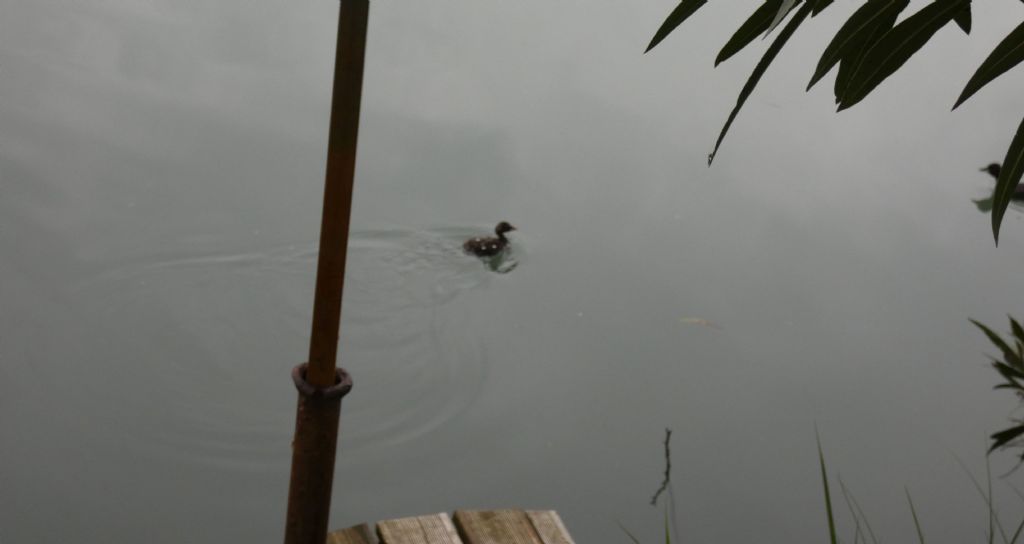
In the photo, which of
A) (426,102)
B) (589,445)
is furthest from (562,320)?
(426,102)

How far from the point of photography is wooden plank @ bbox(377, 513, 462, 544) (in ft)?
6.12

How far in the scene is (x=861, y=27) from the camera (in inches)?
43.3

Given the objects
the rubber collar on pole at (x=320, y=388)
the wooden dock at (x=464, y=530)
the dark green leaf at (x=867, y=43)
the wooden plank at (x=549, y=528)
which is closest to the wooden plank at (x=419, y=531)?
the wooden dock at (x=464, y=530)

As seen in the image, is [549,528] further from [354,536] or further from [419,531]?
[354,536]

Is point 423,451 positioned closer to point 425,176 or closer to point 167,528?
point 167,528

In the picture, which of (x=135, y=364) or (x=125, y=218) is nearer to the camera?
(x=135, y=364)

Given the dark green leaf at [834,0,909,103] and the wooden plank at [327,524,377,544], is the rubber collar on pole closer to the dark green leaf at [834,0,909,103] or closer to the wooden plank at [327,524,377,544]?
the dark green leaf at [834,0,909,103]

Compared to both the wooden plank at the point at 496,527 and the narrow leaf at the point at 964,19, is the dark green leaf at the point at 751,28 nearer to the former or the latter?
the narrow leaf at the point at 964,19

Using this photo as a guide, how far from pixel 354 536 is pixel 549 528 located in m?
0.31

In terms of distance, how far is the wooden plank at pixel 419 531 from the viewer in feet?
6.12

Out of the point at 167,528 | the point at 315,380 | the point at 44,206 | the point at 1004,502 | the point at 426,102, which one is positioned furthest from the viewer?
the point at 426,102

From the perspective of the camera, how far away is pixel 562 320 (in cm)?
324

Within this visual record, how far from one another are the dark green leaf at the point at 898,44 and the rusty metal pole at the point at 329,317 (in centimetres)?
44

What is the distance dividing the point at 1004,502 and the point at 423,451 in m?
1.46
